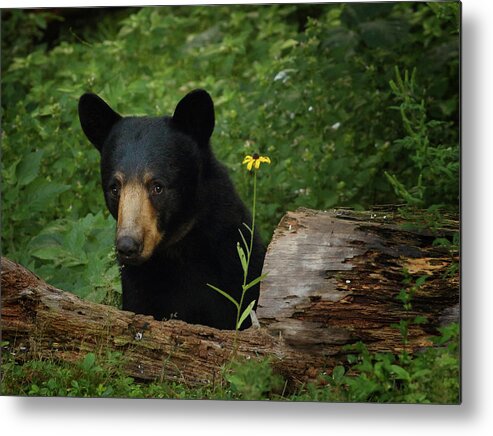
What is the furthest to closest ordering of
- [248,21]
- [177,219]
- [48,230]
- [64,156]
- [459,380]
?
1. [248,21]
2. [64,156]
3. [48,230]
4. [177,219]
5. [459,380]

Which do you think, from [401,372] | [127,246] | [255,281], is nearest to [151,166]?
[127,246]

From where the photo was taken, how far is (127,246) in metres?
4.88

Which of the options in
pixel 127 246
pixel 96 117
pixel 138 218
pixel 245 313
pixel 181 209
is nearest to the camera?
pixel 127 246

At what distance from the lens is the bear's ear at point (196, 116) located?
5160mm

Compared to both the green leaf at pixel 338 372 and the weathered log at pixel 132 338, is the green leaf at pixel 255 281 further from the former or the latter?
the green leaf at pixel 338 372

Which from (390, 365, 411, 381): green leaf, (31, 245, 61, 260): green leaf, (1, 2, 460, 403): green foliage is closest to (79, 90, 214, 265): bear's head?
(1, 2, 460, 403): green foliage

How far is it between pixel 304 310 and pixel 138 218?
87cm

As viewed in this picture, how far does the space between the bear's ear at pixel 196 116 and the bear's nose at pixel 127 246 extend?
27.0 inches

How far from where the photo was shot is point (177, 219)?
5.23 meters

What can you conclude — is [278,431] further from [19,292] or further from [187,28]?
[187,28]

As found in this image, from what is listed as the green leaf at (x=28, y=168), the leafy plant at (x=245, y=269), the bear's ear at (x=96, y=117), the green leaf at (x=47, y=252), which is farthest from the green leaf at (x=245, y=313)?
the green leaf at (x=28, y=168)

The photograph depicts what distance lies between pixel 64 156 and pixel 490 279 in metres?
2.84

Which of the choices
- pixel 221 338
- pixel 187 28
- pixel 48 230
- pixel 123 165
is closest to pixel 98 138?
pixel 123 165

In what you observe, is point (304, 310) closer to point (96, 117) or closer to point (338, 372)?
point (338, 372)
